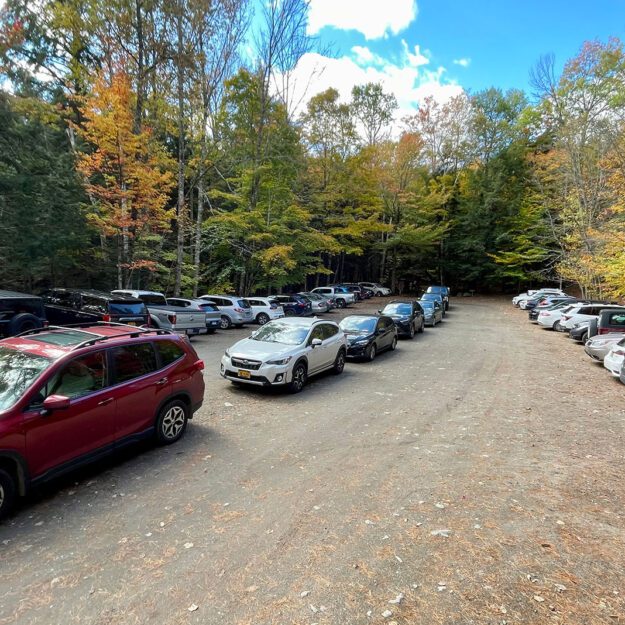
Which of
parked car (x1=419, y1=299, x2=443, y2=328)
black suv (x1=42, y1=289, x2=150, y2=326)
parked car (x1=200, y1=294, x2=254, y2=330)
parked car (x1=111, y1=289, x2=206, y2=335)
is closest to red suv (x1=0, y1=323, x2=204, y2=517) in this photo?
black suv (x1=42, y1=289, x2=150, y2=326)

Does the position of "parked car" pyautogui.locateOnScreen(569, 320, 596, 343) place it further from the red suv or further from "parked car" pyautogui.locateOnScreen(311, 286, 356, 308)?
the red suv

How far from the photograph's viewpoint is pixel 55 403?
4070 mm

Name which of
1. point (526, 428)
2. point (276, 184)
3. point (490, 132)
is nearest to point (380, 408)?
point (526, 428)

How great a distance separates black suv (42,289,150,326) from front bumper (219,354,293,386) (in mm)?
5457

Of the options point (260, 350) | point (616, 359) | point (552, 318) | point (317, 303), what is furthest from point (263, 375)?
point (552, 318)

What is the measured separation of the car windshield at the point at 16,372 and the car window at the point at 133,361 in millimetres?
804

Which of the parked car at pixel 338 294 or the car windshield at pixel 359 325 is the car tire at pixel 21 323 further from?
the parked car at pixel 338 294

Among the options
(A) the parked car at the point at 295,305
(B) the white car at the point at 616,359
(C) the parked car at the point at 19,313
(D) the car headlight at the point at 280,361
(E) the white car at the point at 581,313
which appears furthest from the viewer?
(A) the parked car at the point at 295,305

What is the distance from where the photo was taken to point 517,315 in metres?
31.5

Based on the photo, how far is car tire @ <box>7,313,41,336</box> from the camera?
31.4 ft

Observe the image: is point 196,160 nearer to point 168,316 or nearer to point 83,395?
point 168,316

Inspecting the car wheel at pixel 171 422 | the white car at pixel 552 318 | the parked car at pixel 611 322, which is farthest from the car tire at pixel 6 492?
the white car at pixel 552 318

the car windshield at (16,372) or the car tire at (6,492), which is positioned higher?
the car windshield at (16,372)

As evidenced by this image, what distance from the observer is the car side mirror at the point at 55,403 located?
404 cm
